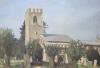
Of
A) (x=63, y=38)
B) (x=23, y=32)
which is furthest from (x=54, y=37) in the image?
(x=23, y=32)

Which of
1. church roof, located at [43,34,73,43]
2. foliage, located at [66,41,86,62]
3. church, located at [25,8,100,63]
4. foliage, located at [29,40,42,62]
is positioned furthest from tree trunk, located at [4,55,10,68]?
church, located at [25,8,100,63]

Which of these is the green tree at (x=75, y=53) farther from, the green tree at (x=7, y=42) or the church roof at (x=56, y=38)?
the church roof at (x=56, y=38)

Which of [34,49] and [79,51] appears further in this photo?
Result: [34,49]

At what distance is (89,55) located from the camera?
49.3m

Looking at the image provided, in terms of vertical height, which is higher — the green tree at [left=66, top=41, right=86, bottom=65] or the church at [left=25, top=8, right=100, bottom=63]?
the church at [left=25, top=8, right=100, bottom=63]

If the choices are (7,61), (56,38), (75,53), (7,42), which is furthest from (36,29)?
(7,61)

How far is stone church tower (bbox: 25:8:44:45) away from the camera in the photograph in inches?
3012

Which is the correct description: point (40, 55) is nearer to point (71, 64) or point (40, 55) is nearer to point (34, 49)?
point (34, 49)

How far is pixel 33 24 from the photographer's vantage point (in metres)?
77.8

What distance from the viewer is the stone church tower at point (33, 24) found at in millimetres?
76500

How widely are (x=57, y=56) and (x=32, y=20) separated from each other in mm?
32248

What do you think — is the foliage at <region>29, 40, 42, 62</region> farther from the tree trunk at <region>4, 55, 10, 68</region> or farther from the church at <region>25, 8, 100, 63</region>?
the tree trunk at <region>4, 55, 10, 68</region>

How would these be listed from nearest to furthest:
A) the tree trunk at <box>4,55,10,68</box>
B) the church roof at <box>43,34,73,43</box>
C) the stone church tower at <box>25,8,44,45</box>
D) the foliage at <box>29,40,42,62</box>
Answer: the tree trunk at <box>4,55,10,68</box>, the foliage at <box>29,40,42,62</box>, the church roof at <box>43,34,73,43</box>, the stone church tower at <box>25,8,44,45</box>

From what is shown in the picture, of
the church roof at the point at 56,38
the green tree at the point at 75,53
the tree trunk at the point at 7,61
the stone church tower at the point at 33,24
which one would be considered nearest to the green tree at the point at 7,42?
the tree trunk at the point at 7,61
